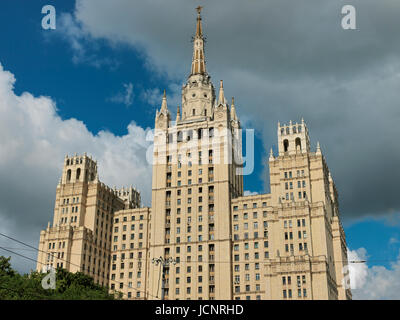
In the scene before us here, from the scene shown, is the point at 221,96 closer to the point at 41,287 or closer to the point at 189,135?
the point at 189,135

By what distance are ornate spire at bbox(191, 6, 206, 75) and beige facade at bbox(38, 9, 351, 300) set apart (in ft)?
23.9

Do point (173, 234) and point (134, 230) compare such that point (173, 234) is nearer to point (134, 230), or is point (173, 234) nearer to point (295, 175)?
point (134, 230)

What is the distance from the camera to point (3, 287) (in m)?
75.2

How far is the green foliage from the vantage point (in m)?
77.9

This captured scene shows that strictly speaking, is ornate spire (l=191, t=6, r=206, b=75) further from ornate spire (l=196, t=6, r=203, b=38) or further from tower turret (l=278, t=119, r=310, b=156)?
tower turret (l=278, t=119, r=310, b=156)

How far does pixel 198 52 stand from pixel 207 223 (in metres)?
66.9

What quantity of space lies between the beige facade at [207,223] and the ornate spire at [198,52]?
23.9 ft

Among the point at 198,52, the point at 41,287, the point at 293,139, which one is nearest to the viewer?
the point at 41,287

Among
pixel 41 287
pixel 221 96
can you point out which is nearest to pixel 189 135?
pixel 221 96

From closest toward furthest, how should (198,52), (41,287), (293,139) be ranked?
(41,287) → (293,139) → (198,52)

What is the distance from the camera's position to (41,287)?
88.0 metres

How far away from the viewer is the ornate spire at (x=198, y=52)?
17325 cm

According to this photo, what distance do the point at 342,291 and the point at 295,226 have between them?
21.9 m
